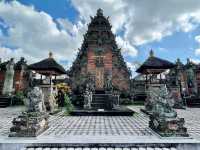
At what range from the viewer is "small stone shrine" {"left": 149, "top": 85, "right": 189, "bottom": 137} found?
575cm

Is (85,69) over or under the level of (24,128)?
over

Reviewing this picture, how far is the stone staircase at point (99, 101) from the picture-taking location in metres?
16.6

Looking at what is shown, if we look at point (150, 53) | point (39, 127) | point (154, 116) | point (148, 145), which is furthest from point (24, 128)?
point (150, 53)

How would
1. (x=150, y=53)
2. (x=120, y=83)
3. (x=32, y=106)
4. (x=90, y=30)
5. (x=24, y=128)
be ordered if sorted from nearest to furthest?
1. (x=24, y=128)
2. (x=32, y=106)
3. (x=150, y=53)
4. (x=120, y=83)
5. (x=90, y=30)

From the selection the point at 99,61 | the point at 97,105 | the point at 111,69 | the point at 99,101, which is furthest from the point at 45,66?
the point at 111,69

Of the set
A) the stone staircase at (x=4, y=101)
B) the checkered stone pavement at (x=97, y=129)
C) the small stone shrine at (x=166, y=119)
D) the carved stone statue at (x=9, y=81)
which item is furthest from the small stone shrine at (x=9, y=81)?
the small stone shrine at (x=166, y=119)

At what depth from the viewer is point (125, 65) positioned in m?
25.1

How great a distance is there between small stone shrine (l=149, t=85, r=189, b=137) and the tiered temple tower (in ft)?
53.6

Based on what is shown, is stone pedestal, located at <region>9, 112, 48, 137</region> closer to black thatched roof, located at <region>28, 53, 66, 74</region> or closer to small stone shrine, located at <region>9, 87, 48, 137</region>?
small stone shrine, located at <region>9, 87, 48, 137</region>

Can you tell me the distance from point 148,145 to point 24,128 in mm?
3798

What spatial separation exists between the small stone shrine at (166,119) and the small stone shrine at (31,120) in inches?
160

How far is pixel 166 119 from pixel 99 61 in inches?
738

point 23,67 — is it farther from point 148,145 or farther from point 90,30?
point 148,145

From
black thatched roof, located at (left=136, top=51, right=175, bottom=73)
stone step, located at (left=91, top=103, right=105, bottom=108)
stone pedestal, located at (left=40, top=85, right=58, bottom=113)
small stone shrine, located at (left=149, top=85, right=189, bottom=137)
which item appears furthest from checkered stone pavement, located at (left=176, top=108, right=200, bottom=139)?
stone pedestal, located at (left=40, top=85, right=58, bottom=113)
